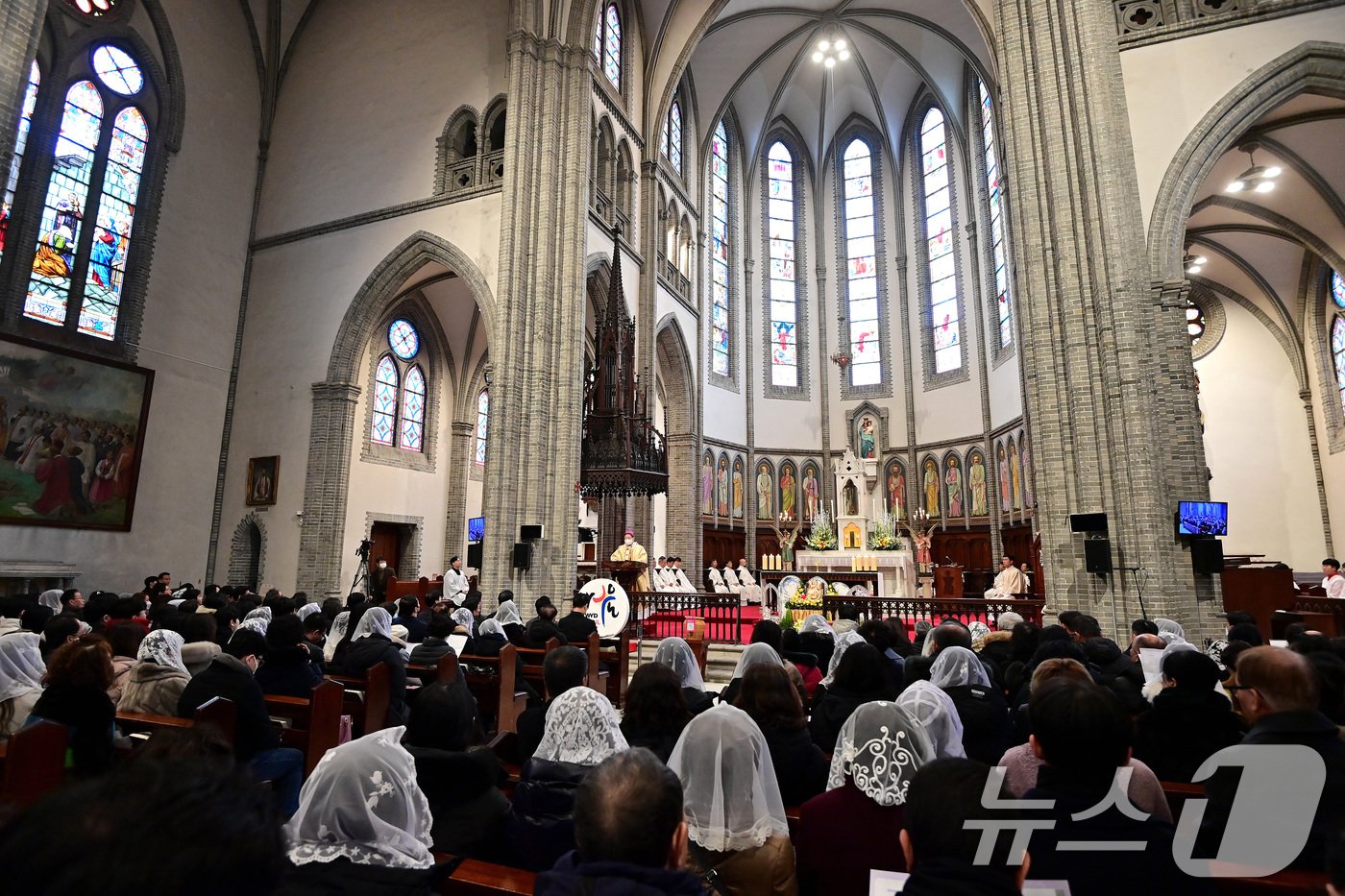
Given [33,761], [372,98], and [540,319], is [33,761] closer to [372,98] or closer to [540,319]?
[540,319]

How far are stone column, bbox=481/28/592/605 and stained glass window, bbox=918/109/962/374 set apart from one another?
1356cm

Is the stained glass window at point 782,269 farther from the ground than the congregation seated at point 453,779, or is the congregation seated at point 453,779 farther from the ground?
the stained glass window at point 782,269

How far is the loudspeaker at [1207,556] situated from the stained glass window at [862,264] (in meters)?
15.7

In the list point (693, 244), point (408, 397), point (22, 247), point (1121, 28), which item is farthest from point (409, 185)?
point (1121, 28)

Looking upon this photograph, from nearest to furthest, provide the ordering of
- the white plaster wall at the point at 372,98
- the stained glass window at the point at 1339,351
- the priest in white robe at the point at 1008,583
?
the priest in white robe at the point at 1008,583
the stained glass window at the point at 1339,351
the white plaster wall at the point at 372,98

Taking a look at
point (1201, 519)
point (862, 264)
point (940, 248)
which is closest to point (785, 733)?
point (1201, 519)

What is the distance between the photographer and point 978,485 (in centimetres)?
2141

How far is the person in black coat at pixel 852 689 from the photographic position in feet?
11.9

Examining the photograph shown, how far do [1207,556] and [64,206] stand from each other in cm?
1960

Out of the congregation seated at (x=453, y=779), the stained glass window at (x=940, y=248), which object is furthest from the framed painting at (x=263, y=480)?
the stained glass window at (x=940, y=248)

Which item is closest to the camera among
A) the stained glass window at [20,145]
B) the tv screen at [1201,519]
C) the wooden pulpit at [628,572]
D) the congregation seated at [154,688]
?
the congregation seated at [154,688]

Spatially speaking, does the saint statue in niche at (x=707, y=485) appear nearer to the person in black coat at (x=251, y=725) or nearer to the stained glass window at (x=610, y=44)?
the stained glass window at (x=610, y=44)

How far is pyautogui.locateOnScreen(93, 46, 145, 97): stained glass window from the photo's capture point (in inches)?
563

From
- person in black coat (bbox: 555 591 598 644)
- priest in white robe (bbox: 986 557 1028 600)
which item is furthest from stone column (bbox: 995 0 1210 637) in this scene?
person in black coat (bbox: 555 591 598 644)
